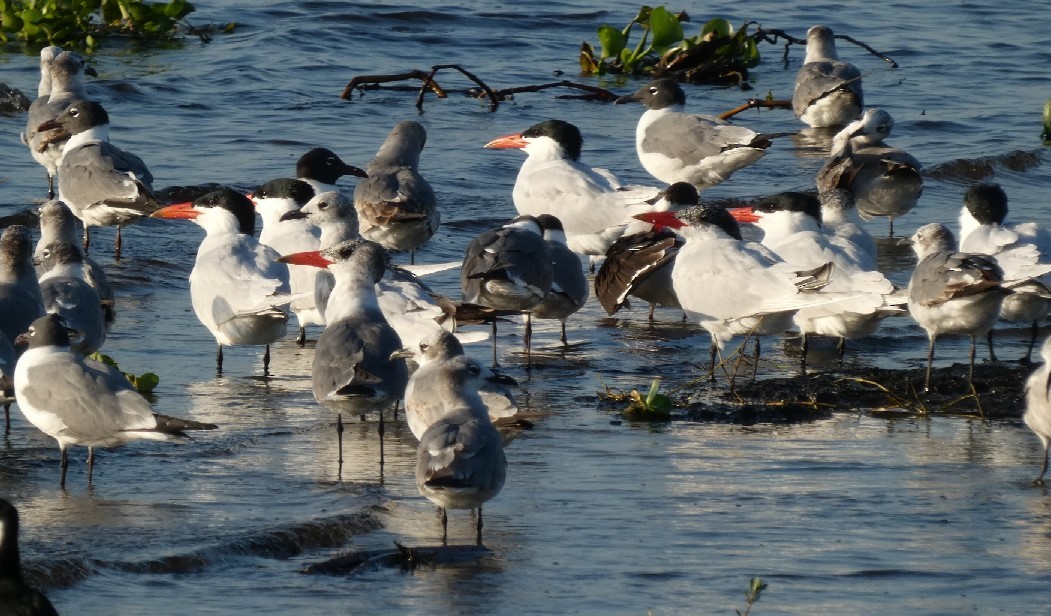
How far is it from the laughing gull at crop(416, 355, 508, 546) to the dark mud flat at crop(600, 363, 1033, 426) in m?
2.08

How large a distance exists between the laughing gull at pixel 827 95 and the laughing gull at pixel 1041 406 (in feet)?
34.2

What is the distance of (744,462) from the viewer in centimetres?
715

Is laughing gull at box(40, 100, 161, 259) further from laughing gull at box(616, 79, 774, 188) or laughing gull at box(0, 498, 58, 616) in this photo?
laughing gull at box(0, 498, 58, 616)

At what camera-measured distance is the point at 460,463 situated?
584 centimetres

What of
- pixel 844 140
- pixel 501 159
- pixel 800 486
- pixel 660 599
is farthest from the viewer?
pixel 501 159

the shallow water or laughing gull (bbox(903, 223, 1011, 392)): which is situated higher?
laughing gull (bbox(903, 223, 1011, 392))

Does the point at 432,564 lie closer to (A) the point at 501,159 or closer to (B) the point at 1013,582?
(B) the point at 1013,582

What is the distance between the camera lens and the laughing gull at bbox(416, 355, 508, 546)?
584 centimetres

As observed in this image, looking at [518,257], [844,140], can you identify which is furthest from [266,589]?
[844,140]

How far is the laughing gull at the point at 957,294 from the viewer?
826 cm

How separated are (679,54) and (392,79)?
4289mm

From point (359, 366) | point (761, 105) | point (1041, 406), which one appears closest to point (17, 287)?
point (359, 366)

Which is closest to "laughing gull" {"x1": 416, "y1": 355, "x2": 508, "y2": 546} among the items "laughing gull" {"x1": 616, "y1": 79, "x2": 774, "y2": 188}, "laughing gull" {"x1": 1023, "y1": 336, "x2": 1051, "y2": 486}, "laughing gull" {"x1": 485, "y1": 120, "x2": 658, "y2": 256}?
"laughing gull" {"x1": 1023, "y1": 336, "x2": 1051, "y2": 486}

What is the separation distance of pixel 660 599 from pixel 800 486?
1.49m
